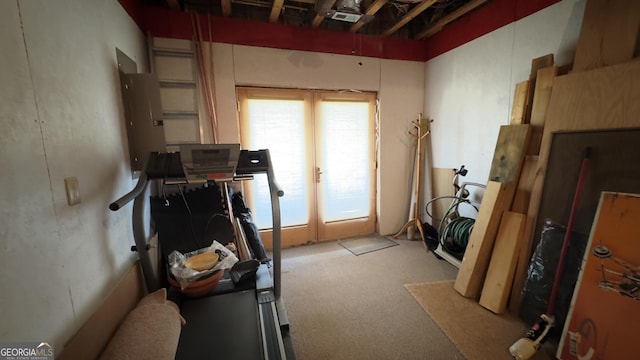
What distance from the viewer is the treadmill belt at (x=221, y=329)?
142cm

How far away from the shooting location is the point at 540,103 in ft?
6.91

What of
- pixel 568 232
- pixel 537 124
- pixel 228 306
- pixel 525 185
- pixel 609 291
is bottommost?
pixel 228 306

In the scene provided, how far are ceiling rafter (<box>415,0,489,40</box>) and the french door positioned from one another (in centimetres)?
108

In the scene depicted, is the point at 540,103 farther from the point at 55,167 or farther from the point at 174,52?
the point at 174,52

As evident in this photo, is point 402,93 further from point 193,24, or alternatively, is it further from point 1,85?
point 1,85

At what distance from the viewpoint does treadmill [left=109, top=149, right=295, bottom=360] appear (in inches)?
57.3

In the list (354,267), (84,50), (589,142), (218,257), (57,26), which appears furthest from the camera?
(354,267)

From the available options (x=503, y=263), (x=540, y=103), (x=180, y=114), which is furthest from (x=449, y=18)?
(x=180, y=114)

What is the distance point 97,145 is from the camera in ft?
4.75

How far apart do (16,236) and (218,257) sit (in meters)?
1.30

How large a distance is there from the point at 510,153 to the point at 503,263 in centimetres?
97

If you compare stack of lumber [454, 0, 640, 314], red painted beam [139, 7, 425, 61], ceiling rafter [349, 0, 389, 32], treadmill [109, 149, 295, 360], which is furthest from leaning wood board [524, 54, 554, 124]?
treadmill [109, 149, 295, 360]

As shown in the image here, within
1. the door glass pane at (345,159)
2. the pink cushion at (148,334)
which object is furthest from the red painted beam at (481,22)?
the pink cushion at (148,334)

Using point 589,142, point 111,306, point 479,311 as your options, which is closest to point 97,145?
point 111,306
